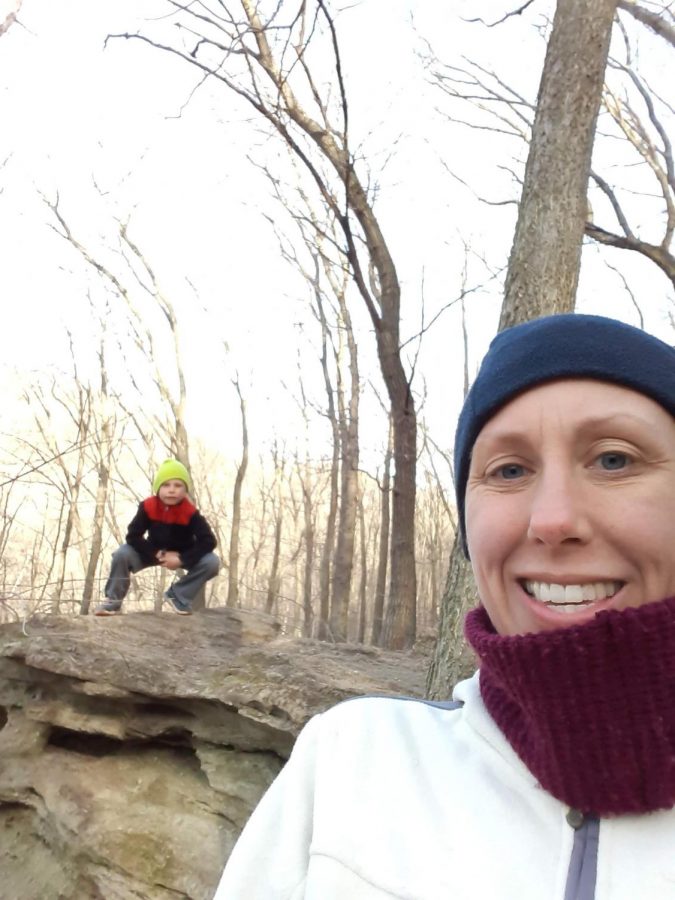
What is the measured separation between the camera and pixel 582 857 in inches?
37.1

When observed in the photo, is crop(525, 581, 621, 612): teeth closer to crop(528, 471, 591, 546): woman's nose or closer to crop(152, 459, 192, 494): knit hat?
crop(528, 471, 591, 546): woman's nose

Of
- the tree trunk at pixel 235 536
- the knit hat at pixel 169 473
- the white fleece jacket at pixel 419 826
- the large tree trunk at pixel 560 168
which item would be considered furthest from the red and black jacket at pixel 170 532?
the tree trunk at pixel 235 536

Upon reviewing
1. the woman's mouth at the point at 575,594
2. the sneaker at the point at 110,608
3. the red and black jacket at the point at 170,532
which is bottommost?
the woman's mouth at the point at 575,594

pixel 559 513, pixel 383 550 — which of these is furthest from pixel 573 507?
pixel 383 550

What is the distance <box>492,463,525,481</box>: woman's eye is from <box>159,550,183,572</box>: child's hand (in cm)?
541

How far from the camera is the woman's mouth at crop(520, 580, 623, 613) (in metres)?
1.00

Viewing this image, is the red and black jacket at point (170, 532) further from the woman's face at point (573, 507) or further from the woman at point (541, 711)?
the woman's face at point (573, 507)

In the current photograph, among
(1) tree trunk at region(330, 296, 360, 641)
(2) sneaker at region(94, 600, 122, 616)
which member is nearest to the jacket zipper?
(2) sneaker at region(94, 600, 122, 616)

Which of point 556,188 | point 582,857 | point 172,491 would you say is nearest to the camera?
point 582,857

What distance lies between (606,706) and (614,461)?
1.08 ft

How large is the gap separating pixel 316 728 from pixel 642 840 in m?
0.50

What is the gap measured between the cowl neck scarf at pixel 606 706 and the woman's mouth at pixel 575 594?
56 millimetres

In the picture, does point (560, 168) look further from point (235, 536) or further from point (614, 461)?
point (235, 536)

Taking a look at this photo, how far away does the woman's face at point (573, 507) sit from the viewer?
0.99m
